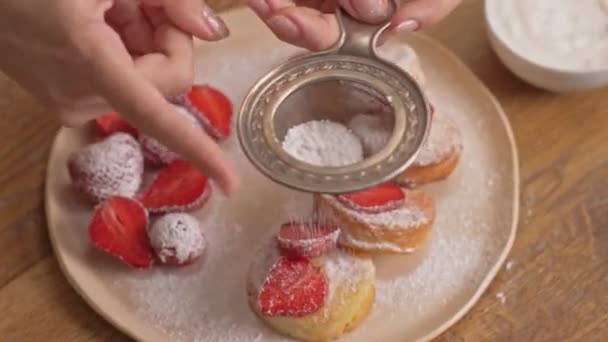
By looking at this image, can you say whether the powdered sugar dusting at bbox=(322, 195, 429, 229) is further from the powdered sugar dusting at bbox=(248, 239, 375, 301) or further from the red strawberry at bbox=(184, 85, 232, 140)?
the red strawberry at bbox=(184, 85, 232, 140)

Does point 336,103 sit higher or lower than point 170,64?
lower

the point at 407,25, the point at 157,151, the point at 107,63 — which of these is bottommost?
the point at 157,151

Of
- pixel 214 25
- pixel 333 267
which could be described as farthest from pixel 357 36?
pixel 333 267

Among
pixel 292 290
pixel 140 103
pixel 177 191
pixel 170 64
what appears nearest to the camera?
pixel 140 103

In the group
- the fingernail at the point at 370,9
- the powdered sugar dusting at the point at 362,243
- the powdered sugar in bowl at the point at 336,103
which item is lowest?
the powdered sugar dusting at the point at 362,243

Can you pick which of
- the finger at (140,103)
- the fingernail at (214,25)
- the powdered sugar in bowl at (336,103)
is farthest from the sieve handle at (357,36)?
the finger at (140,103)

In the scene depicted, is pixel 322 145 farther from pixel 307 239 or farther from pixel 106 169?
pixel 106 169

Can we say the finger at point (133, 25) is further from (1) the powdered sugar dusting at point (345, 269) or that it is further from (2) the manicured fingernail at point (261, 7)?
(1) the powdered sugar dusting at point (345, 269)

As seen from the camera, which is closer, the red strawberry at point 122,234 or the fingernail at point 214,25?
the fingernail at point 214,25

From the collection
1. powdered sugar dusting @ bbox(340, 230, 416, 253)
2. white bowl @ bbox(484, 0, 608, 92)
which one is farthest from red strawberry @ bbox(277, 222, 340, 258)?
white bowl @ bbox(484, 0, 608, 92)
